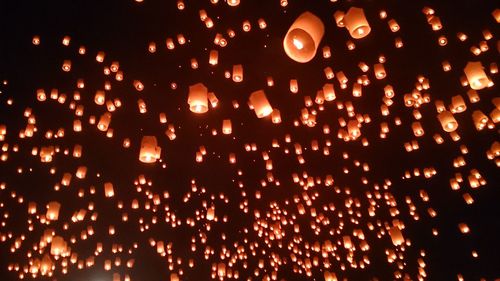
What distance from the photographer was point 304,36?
3.48 m

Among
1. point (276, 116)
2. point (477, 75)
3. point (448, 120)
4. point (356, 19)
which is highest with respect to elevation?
point (356, 19)

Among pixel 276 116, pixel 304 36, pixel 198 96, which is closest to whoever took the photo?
pixel 304 36

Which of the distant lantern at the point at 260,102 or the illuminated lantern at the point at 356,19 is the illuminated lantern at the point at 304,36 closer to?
the illuminated lantern at the point at 356,19

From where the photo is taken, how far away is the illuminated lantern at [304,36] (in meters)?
3.39

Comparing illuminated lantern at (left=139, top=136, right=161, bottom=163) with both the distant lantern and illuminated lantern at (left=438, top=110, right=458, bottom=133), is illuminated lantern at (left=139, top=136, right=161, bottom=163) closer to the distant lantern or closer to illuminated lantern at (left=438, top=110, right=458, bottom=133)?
the distant lantern

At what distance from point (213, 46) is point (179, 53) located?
651 mm

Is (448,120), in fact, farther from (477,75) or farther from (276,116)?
(276,116)

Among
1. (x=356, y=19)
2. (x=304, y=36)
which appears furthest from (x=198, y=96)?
(x=356, y=19)

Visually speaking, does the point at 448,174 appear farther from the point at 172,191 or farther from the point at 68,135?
the point at 68,135

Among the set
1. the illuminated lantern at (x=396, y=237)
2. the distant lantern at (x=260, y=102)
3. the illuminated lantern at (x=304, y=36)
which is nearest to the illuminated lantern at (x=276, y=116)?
the distant lantern at (x=260, y=102)

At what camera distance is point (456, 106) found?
5.52m

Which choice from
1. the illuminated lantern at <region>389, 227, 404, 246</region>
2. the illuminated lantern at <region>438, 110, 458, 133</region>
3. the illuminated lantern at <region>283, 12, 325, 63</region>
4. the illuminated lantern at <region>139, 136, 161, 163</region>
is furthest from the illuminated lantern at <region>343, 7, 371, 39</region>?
the illuminated lantern at <region>389, 227, 404, 246</region>

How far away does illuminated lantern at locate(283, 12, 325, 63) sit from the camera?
3.39m

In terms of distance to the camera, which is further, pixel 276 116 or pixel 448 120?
pixel 276 116
